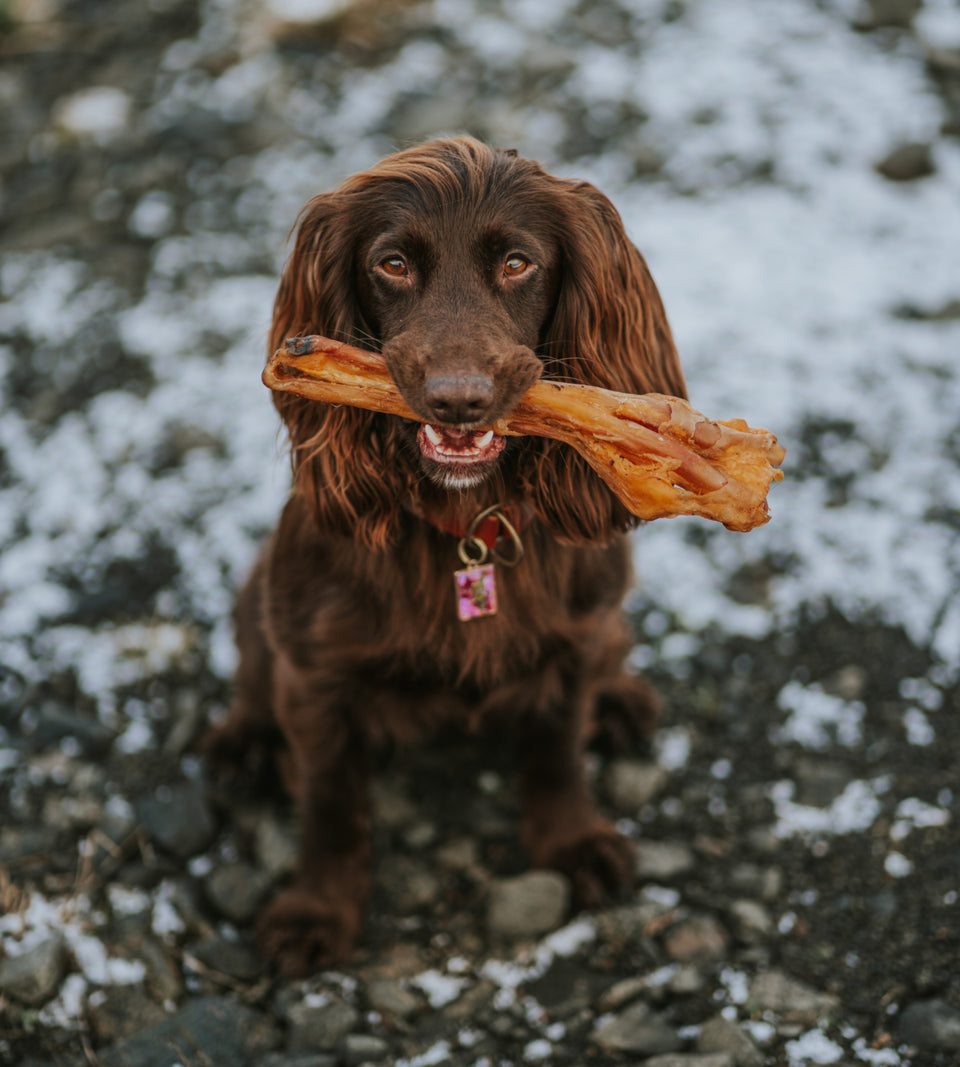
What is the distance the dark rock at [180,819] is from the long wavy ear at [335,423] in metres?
1.03

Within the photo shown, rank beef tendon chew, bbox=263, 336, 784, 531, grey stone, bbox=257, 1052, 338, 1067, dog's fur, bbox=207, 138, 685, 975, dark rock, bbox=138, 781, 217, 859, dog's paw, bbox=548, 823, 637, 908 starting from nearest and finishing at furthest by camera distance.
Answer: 1. beef tendon chew, bbox=263, 336, 784, 531
2. dog's fur, bbox=207, 138, 685, 975
3. grey stone, bbox=257, 1052, 338, 1067
4. dog's paw, bbox=548, 823, 637, 908
5. dark rock, bbox=138, 781, 217, 859

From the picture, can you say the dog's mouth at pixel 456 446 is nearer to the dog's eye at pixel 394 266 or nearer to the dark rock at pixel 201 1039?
the dog's eye at pixel 394 266

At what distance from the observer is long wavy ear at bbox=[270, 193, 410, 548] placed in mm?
2057

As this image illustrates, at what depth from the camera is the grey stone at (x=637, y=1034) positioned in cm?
216

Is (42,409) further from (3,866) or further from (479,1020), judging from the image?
(479,1020)

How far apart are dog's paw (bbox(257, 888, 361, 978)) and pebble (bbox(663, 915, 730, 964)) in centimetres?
76

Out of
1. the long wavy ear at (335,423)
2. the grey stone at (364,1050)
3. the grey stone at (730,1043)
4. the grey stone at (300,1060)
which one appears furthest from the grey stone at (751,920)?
the long wavy ear at (335,423)

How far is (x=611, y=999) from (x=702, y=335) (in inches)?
104

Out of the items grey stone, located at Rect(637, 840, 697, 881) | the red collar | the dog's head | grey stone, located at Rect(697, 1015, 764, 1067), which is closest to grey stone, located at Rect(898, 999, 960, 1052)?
grey stone, located at Rect(697, 1015, 764, 1067)

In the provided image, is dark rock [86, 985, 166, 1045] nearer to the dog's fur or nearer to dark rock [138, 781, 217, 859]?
the dog's fur

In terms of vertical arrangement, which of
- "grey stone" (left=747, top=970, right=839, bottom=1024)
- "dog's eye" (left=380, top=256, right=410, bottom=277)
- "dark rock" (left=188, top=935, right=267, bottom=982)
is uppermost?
"dog's eye" (left=380, top=256, right=410, bottom=277)

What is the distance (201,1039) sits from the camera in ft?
7.20

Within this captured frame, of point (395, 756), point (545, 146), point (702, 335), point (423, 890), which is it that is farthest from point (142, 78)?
point (423, 890)

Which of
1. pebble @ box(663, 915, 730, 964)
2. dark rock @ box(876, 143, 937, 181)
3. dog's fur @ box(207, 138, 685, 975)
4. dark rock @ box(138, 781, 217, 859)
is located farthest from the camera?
dark rock @ box(876, 143, 937, 181)
